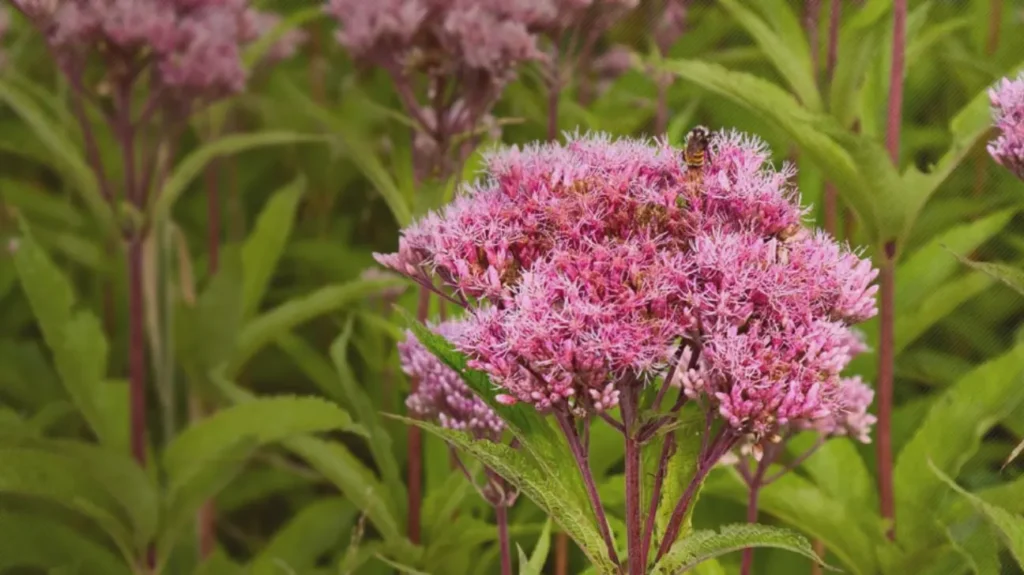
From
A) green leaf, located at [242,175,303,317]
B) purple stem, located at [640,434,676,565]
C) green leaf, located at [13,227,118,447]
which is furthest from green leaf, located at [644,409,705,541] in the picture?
green leaf, located at [242,175,303,317]

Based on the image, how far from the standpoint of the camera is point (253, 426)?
0.95 meters

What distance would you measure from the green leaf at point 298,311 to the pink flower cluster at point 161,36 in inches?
10.2

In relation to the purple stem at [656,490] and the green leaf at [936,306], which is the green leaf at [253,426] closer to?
the purple stem at [656,490]

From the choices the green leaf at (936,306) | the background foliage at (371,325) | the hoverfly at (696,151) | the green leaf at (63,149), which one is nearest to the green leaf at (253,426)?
the background foliage at (371,325)

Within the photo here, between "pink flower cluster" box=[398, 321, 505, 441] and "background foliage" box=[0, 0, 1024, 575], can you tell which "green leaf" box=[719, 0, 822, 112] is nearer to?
"background foliage" box=[0, 0, 1024, 575]

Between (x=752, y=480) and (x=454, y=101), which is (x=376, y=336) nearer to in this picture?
(x=454, y=101)

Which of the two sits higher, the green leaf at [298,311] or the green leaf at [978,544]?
the green leaf at [298,311]

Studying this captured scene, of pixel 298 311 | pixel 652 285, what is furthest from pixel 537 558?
pixel 298 311

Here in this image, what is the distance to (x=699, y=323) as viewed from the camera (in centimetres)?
54

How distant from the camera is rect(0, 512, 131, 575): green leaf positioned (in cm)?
102

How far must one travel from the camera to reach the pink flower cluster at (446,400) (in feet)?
2.60

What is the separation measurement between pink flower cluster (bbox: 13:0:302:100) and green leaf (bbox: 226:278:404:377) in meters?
0.26

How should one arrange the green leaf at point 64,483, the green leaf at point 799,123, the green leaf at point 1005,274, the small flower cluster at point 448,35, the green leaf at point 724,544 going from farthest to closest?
the small flower cluster at point 448,35
the green leaf at point 64,483
the green leaf at point 799,123
the green leaf at point 1005,274
the green leaf at point 724,544

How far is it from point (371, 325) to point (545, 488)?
58 centimetres
